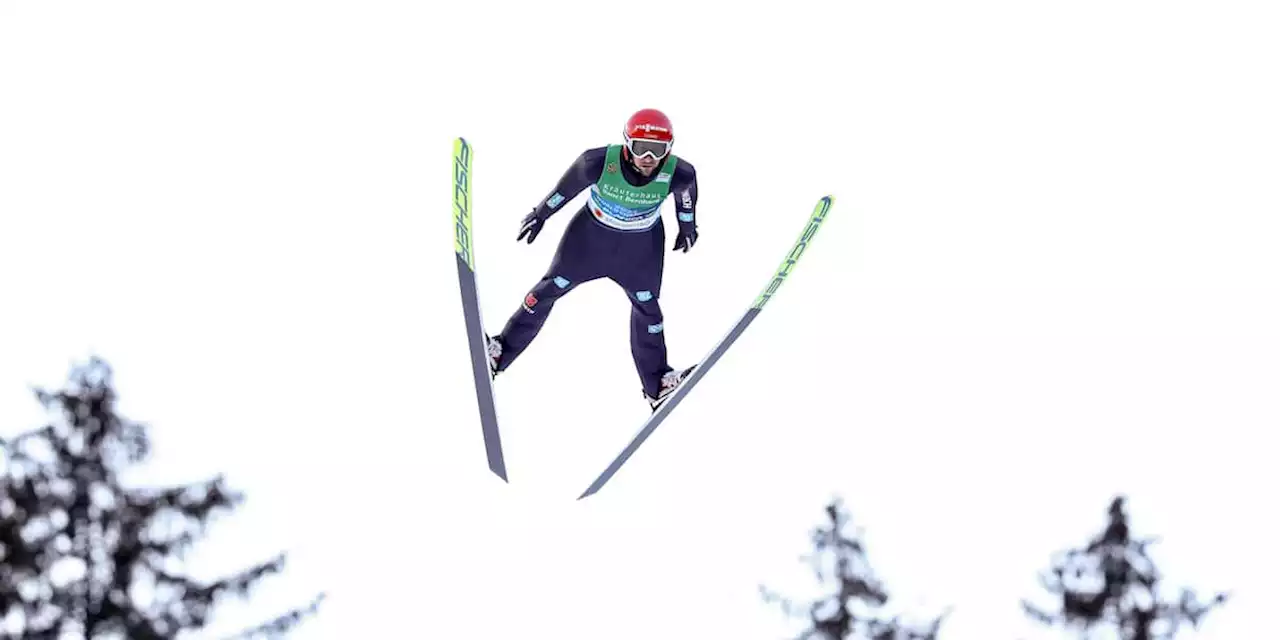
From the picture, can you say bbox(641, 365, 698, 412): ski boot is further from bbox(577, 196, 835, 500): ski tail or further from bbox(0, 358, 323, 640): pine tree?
bbox(0, 358, 323, 640): pine tree

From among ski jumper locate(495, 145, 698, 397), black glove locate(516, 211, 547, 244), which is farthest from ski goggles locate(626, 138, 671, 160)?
black glove locate(516, 211, 547, 244)

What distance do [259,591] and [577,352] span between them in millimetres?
4921

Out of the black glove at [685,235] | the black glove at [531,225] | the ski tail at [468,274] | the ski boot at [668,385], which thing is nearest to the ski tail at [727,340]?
the ski boot at [668,385]

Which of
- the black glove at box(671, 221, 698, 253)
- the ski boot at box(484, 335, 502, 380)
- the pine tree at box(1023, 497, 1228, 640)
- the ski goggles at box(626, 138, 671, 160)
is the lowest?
the pine tree at box(1023, 497, 1228, 640)

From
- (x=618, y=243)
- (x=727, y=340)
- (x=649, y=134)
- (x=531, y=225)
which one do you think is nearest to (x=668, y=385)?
(x=727, y=340)

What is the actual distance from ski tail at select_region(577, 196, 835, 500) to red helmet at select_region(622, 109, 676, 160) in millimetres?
1607

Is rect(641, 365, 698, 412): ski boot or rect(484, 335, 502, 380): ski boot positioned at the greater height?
rect(484, 335, 502, 380): ski boot

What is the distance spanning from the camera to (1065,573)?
393 inches

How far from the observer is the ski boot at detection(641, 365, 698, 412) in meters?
11.6

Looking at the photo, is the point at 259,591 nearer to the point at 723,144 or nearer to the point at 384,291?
the point at 384,291

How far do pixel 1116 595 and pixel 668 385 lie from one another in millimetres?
3590

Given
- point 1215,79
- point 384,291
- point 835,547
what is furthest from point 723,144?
point 1215,79

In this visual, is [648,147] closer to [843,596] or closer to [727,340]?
[727,340]

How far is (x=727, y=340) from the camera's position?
1134 cm
